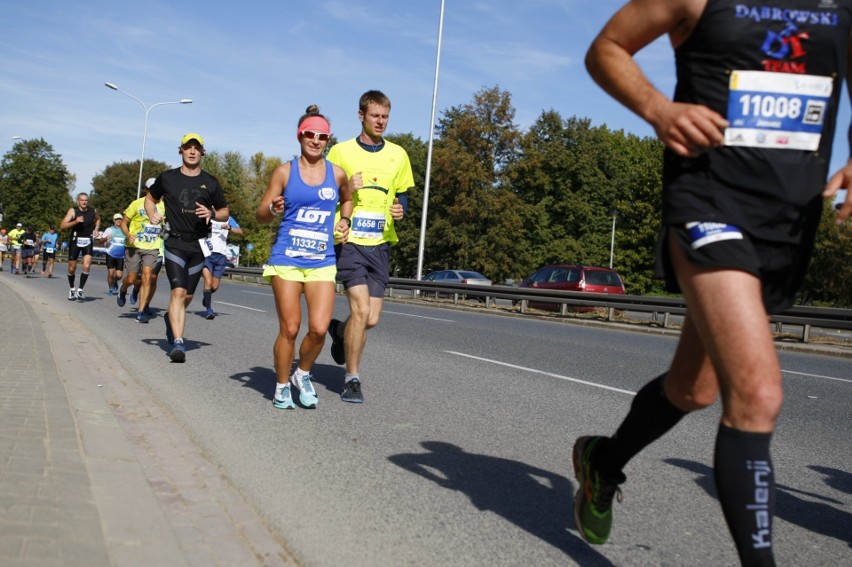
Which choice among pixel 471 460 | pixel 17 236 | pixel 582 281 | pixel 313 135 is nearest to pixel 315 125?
pixel 313 135

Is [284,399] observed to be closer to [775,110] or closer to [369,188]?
[369,188]

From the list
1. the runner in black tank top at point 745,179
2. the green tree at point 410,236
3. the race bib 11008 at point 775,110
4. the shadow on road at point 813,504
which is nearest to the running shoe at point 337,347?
the shadow on road at point 813,504

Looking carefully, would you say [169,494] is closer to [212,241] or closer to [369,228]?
[369,228]

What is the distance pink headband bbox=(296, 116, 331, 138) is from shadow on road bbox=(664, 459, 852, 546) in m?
3.29

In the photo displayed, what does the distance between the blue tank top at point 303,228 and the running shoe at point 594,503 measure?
355 centimetres

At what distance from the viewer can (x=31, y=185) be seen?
302 ft

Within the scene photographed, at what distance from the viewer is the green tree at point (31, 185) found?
9112 centimetres

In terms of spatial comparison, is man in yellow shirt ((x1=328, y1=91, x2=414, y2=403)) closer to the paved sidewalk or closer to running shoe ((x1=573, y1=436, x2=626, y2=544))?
the paved sidewalk

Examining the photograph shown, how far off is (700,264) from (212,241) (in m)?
14.4

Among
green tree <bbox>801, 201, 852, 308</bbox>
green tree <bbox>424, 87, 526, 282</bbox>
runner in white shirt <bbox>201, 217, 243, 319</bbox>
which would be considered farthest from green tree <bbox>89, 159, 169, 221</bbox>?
runner in white shirt <bbox>201, 217, 243, 319</bbox>

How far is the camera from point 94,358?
8828mm

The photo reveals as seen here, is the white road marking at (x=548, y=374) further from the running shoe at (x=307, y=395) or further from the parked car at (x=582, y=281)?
the parked car at (x=582, y=281)

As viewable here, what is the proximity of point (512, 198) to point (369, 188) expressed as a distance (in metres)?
50.4

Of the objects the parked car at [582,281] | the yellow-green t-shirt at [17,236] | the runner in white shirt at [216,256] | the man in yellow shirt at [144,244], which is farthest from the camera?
the yellow-green t-shirt at [17,236]
